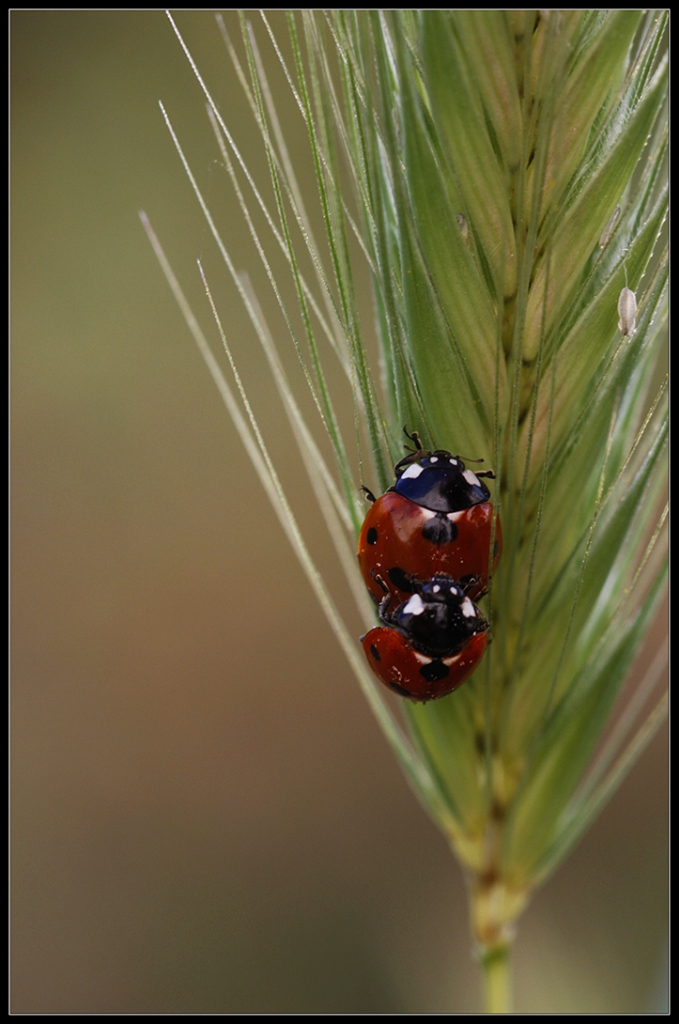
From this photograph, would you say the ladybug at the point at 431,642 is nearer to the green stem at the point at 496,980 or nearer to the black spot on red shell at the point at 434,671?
the black spot on red shell at the point at 434,671

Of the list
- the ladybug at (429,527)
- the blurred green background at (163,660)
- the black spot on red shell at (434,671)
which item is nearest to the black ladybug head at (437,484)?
the ladybug at (429,527)

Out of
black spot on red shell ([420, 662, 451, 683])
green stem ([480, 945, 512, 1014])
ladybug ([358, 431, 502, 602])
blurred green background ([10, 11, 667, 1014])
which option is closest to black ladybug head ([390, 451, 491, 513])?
ladybug ([358, 431, 502, 602])

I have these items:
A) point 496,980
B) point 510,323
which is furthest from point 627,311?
point 496,980

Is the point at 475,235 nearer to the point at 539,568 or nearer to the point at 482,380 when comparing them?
the point at 482,380

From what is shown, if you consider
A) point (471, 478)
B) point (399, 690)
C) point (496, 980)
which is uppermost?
point (471, 478)

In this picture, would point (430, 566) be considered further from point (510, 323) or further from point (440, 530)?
point (510, 323)

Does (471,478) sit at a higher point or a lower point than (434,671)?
higher

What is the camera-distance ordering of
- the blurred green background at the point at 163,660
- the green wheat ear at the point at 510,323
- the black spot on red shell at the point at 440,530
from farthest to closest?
the blurred green background at the point at 163,660
the black spot on red shell at the point at 440,530
the green wheat ear at the point at 510,323
